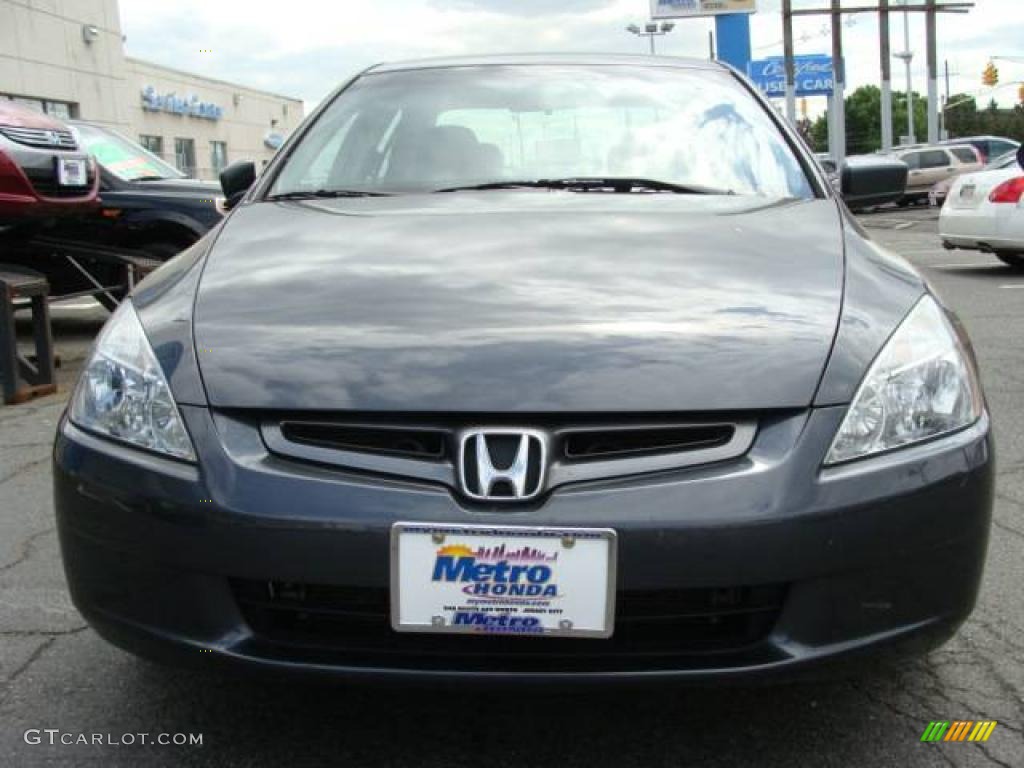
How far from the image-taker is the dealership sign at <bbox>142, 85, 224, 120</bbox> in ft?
113

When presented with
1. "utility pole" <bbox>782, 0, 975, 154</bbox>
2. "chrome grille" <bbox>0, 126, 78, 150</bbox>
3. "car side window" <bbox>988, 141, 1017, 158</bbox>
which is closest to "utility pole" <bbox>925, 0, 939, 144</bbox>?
"utility pole" <bbox>782, 0, 975, 154</bbox>

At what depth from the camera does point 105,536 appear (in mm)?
1823

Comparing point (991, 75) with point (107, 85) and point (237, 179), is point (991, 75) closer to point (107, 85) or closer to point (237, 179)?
point (107, 85)

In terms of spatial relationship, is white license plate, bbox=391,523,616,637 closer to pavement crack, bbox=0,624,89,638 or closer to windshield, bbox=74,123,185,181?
pavement crack, bbox=0,624,89,638

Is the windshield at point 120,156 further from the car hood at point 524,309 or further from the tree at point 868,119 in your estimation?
the tree at point 868,119

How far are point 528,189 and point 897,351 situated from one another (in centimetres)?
117

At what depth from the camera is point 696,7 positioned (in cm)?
3169

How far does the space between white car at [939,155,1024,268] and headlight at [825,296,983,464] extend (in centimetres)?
814

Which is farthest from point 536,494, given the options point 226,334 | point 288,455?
point 226,334

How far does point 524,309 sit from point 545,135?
1.14 m

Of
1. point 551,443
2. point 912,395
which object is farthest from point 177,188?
point 912,395

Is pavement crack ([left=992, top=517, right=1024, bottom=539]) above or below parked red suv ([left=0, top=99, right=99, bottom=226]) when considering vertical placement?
below

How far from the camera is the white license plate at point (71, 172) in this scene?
5.87 m

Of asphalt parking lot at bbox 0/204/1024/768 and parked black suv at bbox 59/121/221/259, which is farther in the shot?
parked black suv at bbox 59/121/221/259
